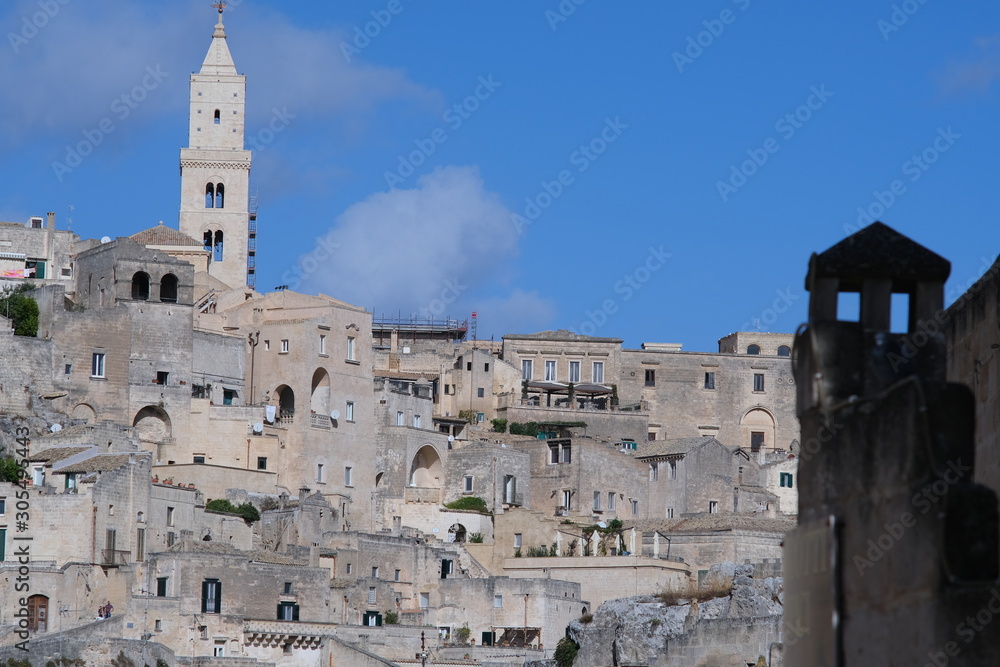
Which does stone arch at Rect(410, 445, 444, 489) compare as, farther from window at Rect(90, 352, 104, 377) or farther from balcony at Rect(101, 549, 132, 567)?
balcony at Rect(101, 549, 132, 567)

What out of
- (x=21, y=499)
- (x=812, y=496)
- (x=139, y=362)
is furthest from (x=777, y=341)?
(x=812, y=496)

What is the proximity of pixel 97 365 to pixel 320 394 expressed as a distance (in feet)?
26.5

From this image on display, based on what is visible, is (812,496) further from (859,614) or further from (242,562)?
(242,562)

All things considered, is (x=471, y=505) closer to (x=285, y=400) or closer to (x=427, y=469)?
(x=427, y=469)

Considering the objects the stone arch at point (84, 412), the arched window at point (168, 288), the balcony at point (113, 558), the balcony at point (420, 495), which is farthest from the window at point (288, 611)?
the arched window at point (168, 288)

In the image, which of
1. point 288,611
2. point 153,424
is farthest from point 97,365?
point 288,611

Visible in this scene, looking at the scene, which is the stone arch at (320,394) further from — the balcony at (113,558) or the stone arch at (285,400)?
the balcony at (113,558)

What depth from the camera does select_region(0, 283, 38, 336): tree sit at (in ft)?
208

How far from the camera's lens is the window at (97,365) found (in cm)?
6169

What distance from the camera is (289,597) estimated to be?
53.0 metres

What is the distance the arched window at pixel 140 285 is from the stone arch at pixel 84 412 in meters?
5.21

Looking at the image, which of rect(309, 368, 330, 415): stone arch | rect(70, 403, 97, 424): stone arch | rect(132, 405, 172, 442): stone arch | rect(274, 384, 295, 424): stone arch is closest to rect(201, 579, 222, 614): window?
rect(132, 405, 172, 442): stone arch

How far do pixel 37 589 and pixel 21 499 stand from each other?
2.77 m

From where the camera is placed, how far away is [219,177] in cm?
8194
